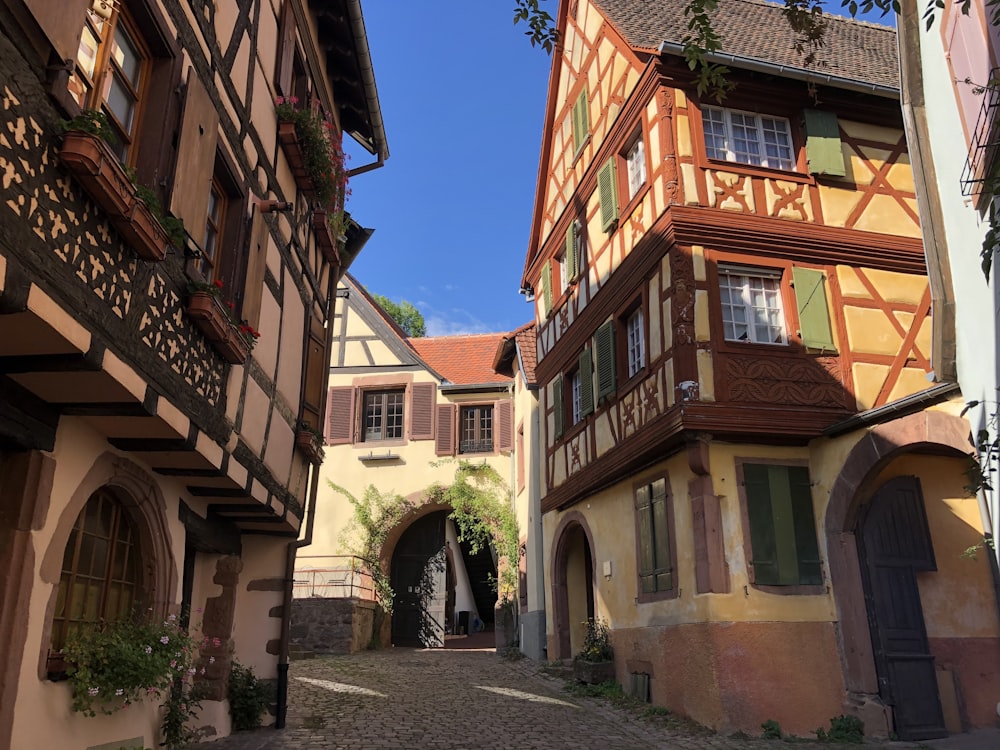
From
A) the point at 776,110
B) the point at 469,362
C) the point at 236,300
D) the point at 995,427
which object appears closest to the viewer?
the point at 995,427

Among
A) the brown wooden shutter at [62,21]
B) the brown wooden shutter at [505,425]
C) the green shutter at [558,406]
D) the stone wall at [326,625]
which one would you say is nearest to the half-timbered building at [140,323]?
the brown wooden shutter at [62,21]

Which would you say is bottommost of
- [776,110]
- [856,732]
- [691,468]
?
[856,732]

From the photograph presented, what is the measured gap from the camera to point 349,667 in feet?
45.4

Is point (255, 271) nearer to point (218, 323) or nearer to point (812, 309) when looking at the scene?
point (218, 323)

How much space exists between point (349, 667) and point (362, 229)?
7193 millimetres

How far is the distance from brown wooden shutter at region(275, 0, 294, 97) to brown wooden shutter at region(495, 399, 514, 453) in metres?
12.2

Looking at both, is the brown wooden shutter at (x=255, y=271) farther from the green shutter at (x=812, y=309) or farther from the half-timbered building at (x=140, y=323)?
the green shutter at (x=812, y=309)

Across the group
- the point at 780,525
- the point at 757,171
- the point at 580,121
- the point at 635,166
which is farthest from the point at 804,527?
the point at 580,121

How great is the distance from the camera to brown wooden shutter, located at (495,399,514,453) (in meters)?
19.2

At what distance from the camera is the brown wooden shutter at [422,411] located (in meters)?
19.4

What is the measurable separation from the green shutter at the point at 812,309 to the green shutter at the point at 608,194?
2.55 metres

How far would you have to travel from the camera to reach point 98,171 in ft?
11.7

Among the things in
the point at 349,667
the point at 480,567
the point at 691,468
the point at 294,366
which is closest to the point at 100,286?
the point at 294,366

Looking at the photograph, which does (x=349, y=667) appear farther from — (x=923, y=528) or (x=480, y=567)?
(x=480, y=567)
